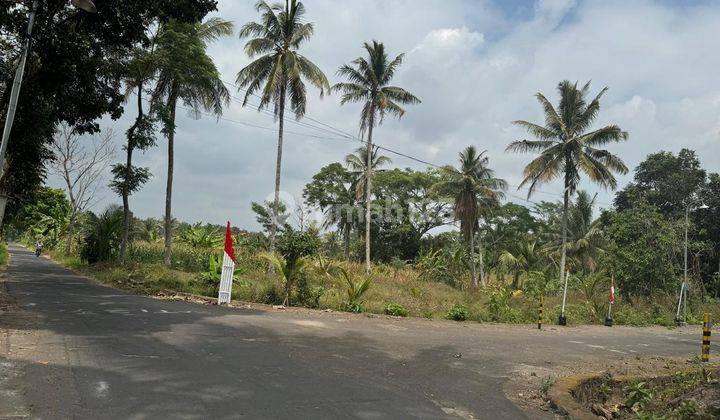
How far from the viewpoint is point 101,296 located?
14586mm

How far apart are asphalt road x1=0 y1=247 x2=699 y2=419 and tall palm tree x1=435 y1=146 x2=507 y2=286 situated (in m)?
22.2

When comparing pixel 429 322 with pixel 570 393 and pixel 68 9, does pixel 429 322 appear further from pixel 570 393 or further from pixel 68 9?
pixel 68 9

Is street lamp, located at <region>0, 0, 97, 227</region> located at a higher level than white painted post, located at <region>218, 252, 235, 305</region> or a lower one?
higher

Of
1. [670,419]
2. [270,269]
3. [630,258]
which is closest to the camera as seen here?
[670,419]

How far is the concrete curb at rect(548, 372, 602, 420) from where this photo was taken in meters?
5.86

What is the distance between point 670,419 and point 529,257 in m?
34.6

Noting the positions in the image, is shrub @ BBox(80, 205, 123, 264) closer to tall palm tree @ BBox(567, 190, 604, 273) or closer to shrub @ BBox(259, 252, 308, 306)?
shrub @ BBox(259, 252, 308, 306)

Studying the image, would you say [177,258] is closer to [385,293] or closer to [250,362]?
[385,293]

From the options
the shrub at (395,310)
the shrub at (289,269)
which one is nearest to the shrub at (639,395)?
the shrub at (395,310)

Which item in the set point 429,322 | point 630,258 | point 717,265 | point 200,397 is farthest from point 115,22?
point 717,265

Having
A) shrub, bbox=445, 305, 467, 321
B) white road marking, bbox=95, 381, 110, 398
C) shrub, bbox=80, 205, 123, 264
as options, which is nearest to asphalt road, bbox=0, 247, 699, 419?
white road marking, bbox=95, 381, 110, 398

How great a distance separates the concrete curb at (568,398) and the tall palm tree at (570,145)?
24949mm

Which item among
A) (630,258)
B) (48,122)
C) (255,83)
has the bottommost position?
(630,258)

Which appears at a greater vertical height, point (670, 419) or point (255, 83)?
point (255, 83)
